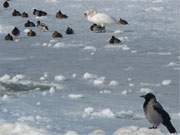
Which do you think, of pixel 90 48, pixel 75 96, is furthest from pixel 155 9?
pixel 75 96

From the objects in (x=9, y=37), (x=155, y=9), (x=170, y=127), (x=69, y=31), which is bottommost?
(x=155, y=9)

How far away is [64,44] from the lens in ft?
50.8

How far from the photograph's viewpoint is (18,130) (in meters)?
7.16

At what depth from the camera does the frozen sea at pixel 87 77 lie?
814cm

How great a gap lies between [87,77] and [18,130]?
436 centimetres

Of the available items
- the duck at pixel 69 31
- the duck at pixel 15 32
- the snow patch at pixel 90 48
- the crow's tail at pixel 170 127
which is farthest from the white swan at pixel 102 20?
the crow's tail at pixel 170 127

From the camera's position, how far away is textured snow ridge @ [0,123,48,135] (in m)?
7.05

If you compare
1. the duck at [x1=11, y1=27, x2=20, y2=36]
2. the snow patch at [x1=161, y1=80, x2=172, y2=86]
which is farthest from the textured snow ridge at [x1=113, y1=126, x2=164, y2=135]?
the duck at [x1=11, y1=27, x2=20, y2=36]

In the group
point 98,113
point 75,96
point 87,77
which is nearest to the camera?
point 98,113

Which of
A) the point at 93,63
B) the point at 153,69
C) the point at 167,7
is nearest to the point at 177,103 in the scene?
the point at 153,69

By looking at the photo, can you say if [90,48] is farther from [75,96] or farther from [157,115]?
[157,115]

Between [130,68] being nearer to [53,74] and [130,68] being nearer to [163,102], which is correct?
[53,74]

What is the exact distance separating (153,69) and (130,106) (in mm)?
3065

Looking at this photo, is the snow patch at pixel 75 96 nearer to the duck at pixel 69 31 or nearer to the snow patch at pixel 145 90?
the snow patch at pixel 145 90
